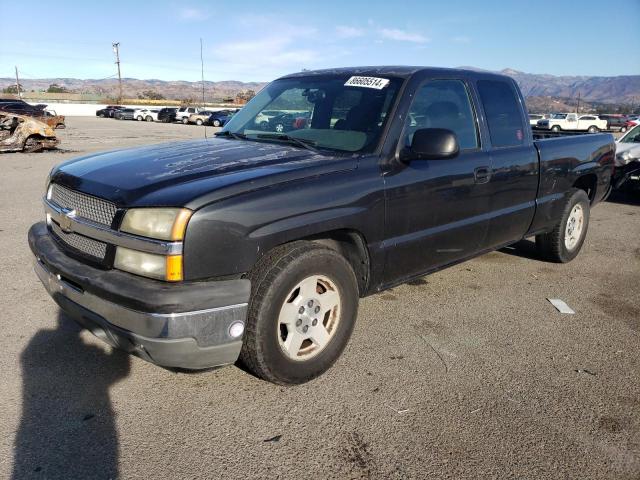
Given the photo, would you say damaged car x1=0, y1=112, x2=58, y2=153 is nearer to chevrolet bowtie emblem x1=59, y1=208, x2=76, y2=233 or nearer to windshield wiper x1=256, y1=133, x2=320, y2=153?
windshield wiper x1=256, y1=133, x2=320, y2=153

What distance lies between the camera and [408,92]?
134 inches

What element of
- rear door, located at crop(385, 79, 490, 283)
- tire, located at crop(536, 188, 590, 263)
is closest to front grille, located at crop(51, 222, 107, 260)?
rear door, located at crop(385, 79, 490, 283)

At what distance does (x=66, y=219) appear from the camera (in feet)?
9.41

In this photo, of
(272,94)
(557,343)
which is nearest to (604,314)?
(557,343)

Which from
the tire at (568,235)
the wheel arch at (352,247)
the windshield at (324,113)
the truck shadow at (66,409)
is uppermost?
the windshield at (324,113)

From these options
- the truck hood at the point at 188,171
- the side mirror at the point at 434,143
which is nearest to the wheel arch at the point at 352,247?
the truck hood at the point at 188,171

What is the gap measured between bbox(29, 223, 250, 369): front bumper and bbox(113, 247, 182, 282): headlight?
0.12ft

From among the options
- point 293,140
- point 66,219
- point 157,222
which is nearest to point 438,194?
point 293,140

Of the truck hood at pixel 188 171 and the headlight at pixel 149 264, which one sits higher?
the truck hood at pixel 188 171

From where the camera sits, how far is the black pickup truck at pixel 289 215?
2.41 m

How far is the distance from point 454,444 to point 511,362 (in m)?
1.04

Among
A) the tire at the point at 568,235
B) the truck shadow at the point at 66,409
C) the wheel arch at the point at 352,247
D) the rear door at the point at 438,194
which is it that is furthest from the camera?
the tire at the point at 568,235

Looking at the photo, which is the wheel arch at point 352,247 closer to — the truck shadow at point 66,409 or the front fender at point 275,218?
the front fender at point 275,218

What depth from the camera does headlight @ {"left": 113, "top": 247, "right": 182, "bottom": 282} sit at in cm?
237
